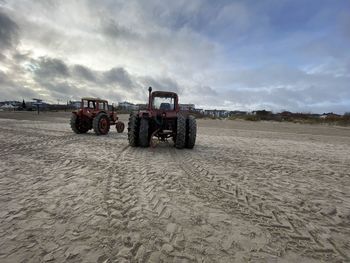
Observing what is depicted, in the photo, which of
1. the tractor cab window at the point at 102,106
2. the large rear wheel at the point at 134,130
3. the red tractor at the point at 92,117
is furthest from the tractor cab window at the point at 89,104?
the large rear wheel at the point at 134,130

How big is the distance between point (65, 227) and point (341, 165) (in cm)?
766

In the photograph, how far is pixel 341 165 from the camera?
24.7ft

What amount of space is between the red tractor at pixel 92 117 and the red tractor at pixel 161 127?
14.8ft

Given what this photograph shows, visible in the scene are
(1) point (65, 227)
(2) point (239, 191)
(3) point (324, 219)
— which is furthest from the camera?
(2) point (239, 191)

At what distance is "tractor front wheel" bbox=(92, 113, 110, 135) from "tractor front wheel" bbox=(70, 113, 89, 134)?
132cm

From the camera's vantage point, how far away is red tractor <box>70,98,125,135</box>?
44.4 feet

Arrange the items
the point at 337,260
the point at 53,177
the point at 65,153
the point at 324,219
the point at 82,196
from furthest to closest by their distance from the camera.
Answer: the point at 65,153
the point at 53,177
the point at 82,196
the point at 324,219
the point at 337,260

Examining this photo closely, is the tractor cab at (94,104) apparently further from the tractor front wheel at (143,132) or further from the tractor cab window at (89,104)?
the tractor front wheel at (143,132)

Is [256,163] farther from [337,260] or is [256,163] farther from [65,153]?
[65,153]

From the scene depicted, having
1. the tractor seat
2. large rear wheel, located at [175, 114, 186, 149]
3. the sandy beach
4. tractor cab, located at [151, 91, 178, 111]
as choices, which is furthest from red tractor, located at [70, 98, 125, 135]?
the sandy beach

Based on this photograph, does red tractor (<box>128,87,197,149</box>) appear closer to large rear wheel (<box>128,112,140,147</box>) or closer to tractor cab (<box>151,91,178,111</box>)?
large rear wheel (<box>128,112,140,147</box>)

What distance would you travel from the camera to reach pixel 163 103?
10445 millimetres

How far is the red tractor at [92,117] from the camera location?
13546 mm

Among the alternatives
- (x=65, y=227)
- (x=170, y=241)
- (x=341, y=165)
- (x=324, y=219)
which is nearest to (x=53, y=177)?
(x=65, y=227)
